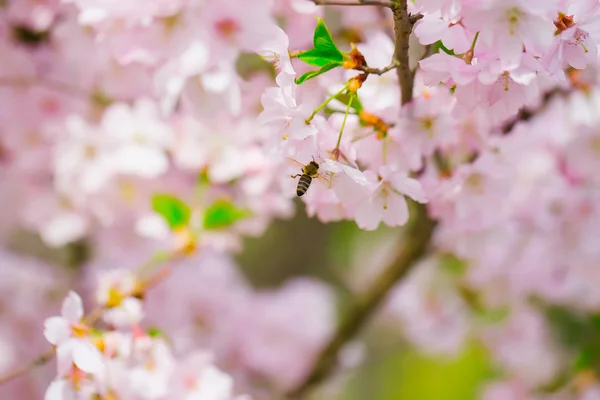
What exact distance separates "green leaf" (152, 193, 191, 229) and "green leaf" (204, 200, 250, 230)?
0.03m

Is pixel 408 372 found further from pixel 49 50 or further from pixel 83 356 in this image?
pixel 83 356

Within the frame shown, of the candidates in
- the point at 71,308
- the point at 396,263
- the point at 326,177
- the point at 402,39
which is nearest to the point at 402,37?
the point at 402,39

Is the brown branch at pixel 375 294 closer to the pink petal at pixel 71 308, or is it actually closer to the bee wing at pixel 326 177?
the bee wing at pixel 326 177

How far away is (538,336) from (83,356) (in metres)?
0.92

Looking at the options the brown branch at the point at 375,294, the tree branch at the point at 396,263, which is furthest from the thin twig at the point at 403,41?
the brown branch at the point at 375,294

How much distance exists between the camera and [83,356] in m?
0.53

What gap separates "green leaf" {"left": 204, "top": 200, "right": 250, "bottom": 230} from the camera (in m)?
0.83

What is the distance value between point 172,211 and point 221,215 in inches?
2.4

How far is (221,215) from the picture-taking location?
32.6 inches

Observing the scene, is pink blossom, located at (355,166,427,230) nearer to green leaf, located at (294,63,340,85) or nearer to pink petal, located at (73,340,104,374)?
green leaf, located at (294,63,340,85)

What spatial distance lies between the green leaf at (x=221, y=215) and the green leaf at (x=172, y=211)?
26 millimetres

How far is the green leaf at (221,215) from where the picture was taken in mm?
826

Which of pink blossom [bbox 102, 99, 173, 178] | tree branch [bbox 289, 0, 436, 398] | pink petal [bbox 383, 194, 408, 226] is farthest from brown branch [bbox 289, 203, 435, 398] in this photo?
pink blossom [bbox 102, 99, 173, 178]

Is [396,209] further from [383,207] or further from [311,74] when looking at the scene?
[311,74]
